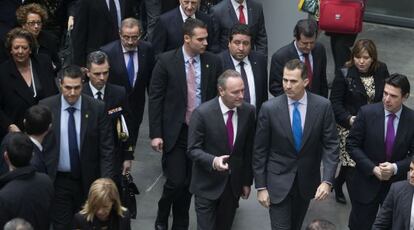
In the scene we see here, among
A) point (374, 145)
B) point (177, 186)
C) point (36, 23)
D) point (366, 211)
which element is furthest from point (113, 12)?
point (366, 211)

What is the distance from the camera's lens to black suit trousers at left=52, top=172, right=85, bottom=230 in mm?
9508

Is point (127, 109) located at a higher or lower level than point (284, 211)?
higher

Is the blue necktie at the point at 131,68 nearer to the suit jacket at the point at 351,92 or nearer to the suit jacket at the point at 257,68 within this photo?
the suit jacket at the point at 257,68

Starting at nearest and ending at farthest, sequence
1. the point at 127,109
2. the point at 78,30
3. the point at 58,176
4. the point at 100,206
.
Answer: the point at 100,206 → the point at 58,176 → the point at 127,109 → the point at 78,30

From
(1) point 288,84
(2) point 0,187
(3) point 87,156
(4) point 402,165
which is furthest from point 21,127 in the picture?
(4) point 402,165

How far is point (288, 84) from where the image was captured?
9570 millimetres

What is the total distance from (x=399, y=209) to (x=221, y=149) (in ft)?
6.40

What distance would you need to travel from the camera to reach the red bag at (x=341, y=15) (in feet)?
43.2

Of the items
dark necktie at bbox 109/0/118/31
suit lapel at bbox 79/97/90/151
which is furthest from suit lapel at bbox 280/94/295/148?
dark necktie at bbox 109/0/118/31

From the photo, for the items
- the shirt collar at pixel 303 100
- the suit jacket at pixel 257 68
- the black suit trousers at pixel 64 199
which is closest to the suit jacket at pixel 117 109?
the black suit trousers at pixel 64 199

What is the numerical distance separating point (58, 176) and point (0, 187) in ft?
3.29

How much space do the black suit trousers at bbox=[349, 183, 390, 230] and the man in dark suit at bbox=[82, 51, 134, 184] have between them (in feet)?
7.54

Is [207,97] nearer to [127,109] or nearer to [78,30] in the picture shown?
[127,109]

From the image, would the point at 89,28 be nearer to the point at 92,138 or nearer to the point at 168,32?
the point at 168,32
